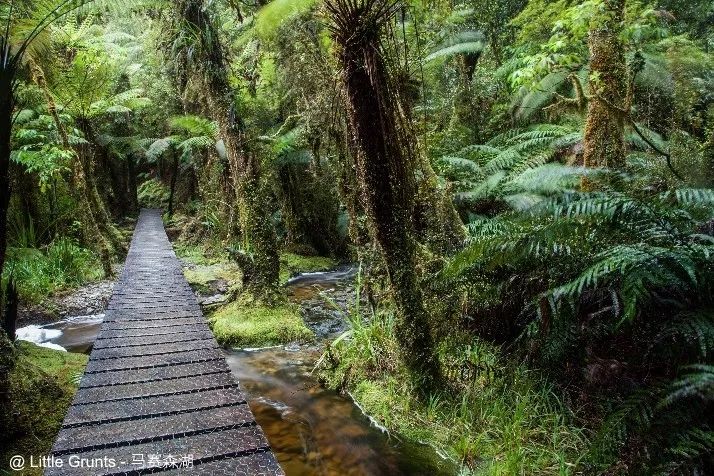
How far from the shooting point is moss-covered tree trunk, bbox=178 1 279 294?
16.0ft

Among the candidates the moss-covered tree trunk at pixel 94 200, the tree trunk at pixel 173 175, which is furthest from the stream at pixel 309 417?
the tree trunk at pixel 173 175

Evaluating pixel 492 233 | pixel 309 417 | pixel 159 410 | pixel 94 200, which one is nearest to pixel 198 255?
pixel 94 200

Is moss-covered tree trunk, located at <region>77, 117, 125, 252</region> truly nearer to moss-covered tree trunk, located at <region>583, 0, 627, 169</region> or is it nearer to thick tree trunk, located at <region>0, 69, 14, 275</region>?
thick tree trunk, located at <region>0, 69, 14, 275</region>

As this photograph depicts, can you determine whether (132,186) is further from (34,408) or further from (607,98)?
(607,98)

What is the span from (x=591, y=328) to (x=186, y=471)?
218 cm

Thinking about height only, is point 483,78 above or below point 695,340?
above

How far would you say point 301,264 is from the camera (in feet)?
25.4

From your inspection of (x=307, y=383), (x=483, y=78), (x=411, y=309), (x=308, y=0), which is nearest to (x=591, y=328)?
(x=411, y=309)

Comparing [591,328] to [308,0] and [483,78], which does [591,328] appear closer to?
[308,0]

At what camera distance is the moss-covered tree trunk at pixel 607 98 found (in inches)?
149

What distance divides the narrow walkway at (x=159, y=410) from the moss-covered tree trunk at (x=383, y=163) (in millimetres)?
1125

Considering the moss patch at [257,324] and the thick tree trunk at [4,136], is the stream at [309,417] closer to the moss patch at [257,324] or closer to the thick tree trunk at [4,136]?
the moss patch at [257,324]

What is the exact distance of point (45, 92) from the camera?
591 centimetres

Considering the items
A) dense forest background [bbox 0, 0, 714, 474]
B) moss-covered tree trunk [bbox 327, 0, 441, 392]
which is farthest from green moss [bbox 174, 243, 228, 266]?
moss-covered tree trunk [bbox 327, 0, 441, 392]
